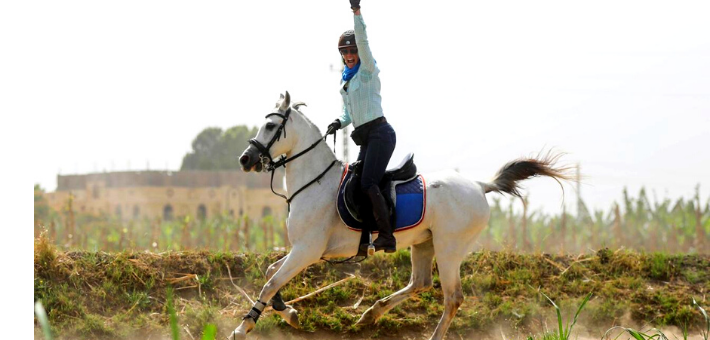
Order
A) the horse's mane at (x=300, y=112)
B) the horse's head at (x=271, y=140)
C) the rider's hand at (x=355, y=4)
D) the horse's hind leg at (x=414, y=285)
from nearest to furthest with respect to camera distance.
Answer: the rider's hand at (x=355, y=4), the horse's head at (x=271, y=140), the horse's mane at (x=300, y=112), the horse's hind leg at (x=414, y=285)

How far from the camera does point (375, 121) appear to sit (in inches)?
275

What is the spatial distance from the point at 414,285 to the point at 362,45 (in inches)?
98.6

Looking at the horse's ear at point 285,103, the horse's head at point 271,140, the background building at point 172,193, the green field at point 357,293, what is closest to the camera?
the horse's head at point 271,140

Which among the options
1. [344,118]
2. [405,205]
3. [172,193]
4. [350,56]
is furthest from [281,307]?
[172,193]

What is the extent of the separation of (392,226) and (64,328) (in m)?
3.96

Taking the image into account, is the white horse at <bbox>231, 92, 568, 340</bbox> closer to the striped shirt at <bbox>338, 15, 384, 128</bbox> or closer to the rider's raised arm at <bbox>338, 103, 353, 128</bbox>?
the rider's raised arm at <bbox>338, 103, 353, 128</bbox>

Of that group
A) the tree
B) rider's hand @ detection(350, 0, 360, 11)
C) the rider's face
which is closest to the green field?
the rider's face

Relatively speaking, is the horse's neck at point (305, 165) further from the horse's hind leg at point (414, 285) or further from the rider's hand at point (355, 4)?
the horse's hind leg at point (414, 285)

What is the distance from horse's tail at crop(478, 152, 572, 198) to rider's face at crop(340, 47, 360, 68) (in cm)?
191

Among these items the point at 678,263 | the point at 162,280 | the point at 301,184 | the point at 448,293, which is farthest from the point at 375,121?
the point at 678,263

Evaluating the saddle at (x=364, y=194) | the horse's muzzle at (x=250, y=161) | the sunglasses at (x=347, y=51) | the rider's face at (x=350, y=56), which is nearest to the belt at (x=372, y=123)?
the saddle at (x=364, y=194)

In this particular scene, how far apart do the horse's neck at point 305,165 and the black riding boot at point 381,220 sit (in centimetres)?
60

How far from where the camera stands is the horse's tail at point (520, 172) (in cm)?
782

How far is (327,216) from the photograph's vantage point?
22.5ft
